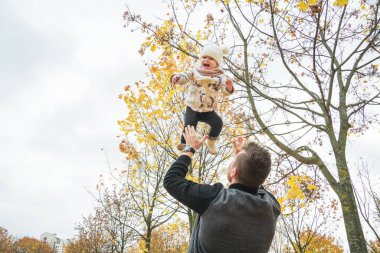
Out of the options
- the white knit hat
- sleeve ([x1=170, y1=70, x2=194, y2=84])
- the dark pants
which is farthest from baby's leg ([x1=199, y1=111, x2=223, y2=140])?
the white knit hat

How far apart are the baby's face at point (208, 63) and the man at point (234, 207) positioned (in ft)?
3.93

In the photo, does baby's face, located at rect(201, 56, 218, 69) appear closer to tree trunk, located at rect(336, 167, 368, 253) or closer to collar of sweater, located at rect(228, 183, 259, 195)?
collar of sweater, located at rect(228, 183, 259, 195)

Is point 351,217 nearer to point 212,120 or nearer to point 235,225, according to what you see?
point 212,120

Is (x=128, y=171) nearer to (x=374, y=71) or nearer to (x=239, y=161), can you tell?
(x=374, y=71)

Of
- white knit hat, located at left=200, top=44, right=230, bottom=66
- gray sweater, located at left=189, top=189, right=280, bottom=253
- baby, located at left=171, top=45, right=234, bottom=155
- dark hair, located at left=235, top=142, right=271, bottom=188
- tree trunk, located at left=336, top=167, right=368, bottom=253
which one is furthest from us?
tree trunk, located at left=336, top=167, right=368, bottom=253

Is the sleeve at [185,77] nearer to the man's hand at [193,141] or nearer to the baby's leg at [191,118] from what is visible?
the baby's leg at [191,118]

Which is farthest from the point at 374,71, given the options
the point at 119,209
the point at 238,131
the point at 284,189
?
the point at 119,209

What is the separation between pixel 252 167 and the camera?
2047 millimetres

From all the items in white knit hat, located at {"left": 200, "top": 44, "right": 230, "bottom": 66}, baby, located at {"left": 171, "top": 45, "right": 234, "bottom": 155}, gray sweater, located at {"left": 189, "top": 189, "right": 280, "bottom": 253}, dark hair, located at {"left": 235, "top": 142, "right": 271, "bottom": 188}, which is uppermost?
white knit hat, located at {"left": 200, "top": 44, "right": 230, "bottom": 66}

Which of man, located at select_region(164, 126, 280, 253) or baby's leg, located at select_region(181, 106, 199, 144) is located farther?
baby's leg, located at select_region(181, 106, 199, 144)

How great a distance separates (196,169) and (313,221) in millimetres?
4010

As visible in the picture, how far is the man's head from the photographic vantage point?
80.6 inches

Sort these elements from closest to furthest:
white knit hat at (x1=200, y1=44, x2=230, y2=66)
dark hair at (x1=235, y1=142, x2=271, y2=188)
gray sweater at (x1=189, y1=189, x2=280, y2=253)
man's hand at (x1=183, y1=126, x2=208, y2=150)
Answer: gray sweater at (x1=189, y1=189, x2=280, y2=253) → dark hair at (x1=235, y1=142, x2=271, y2=188) → man's hand at (x1=183, y1=126, x2=208, y2=150) → white knit hat at (x1=200, y1=44, x2=230, y2=66)

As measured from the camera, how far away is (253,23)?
491cm
